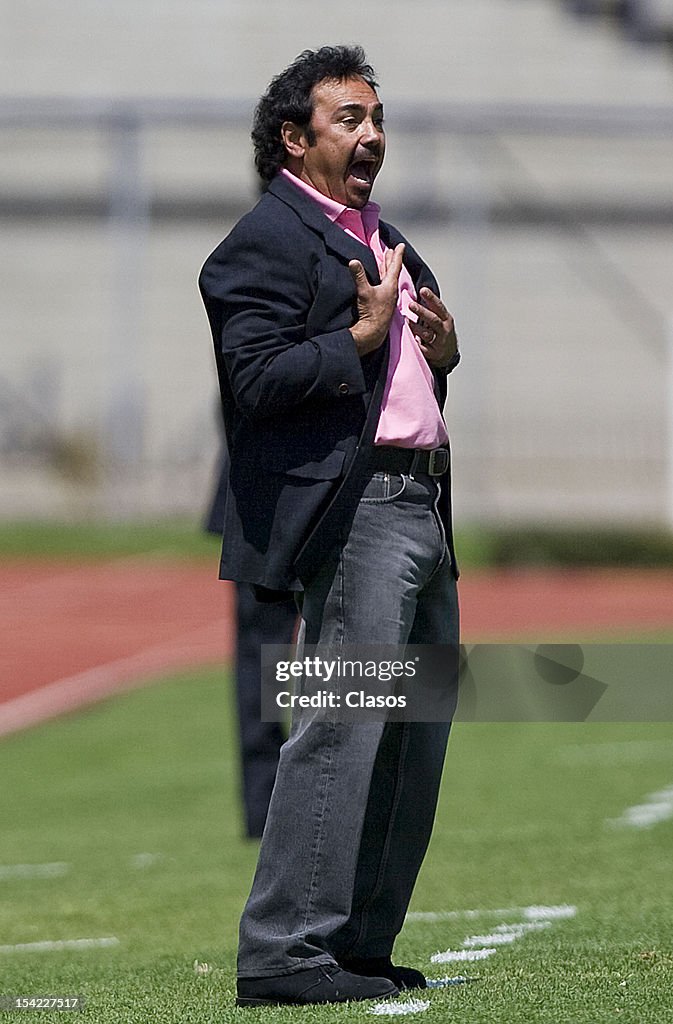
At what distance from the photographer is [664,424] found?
2555 centimetres

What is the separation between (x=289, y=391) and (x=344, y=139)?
632 mm

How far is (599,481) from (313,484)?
67.7 feet

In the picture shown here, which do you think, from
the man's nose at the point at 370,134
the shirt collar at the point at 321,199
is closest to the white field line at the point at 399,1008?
the shirt collar at the point at 321,199

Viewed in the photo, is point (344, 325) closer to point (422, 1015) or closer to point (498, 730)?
point (422, 1015)

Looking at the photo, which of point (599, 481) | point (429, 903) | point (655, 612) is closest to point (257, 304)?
point (429, 903)

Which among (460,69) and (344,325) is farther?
(460,69)

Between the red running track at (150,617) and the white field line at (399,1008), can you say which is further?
the red running track at (150,617)

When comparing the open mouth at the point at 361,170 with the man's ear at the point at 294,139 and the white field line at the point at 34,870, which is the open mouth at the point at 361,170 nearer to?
the man's ear at the point at 294,139

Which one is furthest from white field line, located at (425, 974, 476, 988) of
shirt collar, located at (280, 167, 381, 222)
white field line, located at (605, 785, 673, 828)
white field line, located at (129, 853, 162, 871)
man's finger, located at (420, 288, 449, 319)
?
white field line, located at (605, 785, 673, 828)

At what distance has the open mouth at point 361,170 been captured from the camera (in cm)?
418

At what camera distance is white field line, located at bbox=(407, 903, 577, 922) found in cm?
538

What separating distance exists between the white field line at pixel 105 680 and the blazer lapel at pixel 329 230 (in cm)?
736

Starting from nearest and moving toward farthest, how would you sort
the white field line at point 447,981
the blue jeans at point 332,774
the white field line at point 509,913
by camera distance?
the blue jeans at point 332,774, the white field line at point 447,981, the white field line at point 509,913
